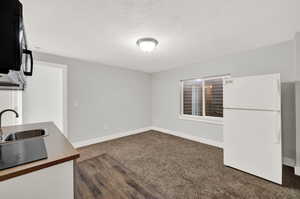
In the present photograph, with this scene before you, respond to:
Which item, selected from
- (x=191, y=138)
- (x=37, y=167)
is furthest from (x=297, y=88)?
(x=37, y=167)

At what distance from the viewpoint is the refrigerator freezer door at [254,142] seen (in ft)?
6.08

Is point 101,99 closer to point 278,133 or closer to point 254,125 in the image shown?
point 254,125

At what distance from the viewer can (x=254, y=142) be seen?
6.70ft

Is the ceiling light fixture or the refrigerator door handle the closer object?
the refrigerator door handle

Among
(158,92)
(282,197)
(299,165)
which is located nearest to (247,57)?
(299,165)

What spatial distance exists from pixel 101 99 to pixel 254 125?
3.68 m

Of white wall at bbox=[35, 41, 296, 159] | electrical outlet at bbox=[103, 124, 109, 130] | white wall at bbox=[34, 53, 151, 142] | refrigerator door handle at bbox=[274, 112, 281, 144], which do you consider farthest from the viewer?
electrical outlet at bbox=[103, 124, 109, 130]

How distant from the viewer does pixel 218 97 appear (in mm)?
3389

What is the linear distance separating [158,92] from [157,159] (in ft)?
9.14

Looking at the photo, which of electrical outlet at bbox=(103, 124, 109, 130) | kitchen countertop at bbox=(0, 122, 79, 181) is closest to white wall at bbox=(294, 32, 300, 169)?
kitchen countertop at bbox=(0, 122, 79, 181)

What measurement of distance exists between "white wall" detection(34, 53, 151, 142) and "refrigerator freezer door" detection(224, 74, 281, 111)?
120 inches

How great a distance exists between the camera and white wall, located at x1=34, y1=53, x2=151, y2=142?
3252 mm

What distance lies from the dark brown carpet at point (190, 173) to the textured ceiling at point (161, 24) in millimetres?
2384

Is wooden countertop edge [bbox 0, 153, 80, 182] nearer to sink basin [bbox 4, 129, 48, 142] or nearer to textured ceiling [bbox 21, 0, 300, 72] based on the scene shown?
sink basin [bbox 4, 129, 48, 142]
